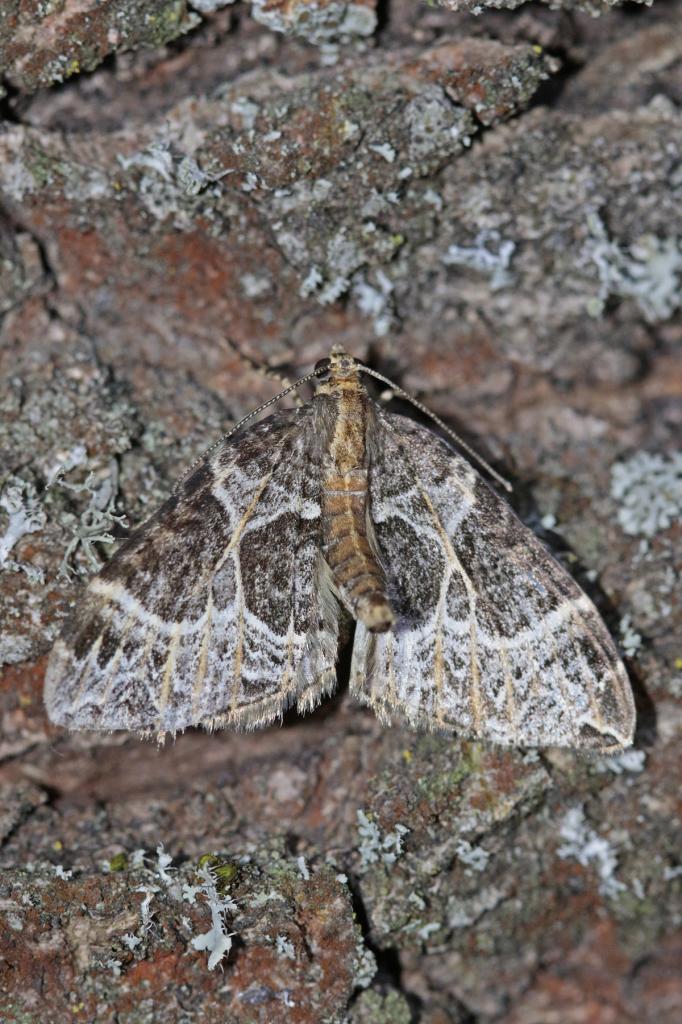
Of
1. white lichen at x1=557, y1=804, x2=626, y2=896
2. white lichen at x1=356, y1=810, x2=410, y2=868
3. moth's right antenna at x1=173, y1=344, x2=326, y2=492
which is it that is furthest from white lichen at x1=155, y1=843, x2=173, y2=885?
white lichen at x1=557, y1=804, x2=626, y2=896

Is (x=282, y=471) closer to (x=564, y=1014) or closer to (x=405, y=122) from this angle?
(x=405, y=122)

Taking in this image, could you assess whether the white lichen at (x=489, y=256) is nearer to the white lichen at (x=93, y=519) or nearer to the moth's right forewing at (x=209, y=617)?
the moth's right forewing at (x=209, y=617)

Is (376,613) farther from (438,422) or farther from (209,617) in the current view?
(438,422)

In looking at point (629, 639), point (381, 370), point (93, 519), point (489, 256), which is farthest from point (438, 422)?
point (93, 519)

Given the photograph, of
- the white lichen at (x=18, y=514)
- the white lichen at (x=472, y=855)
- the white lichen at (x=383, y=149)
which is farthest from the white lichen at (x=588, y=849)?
the white lichen at (x=383, y=149)

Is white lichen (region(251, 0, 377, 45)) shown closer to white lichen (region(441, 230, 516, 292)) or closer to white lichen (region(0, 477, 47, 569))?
white lichen (region(441, 230, 516, 292))

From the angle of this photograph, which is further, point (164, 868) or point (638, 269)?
point (638, 269)

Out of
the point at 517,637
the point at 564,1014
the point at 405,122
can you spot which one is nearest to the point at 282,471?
the point at 517,637
